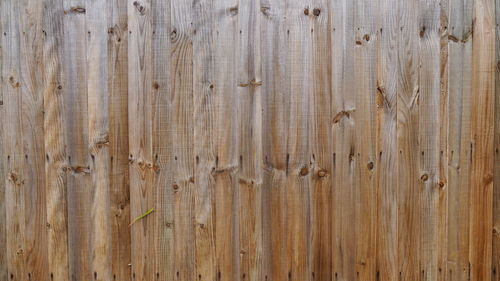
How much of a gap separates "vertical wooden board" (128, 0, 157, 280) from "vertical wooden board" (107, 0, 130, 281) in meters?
0.02

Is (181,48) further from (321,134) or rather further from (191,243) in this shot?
(191,243)

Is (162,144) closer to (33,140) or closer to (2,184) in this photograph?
(33,140)

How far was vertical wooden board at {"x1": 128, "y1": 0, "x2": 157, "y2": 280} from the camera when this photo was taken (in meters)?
1.53

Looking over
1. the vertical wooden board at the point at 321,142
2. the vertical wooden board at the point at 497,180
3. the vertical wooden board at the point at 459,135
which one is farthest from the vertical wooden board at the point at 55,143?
the vertical wooden board at the point at 497,180

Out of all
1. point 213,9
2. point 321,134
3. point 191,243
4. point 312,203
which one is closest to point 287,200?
point 312,203

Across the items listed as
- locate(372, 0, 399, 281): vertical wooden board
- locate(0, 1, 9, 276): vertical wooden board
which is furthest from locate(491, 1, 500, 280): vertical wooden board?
locate(0, 1, 9, 276): vertical wooden board

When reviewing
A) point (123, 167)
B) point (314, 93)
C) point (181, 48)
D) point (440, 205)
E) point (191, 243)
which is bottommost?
point (191, 243)

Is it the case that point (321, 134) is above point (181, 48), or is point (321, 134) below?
below

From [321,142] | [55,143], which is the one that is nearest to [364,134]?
[321,142]

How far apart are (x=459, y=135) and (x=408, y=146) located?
22 centimetres

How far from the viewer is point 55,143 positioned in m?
1.54

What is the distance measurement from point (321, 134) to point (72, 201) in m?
1.02

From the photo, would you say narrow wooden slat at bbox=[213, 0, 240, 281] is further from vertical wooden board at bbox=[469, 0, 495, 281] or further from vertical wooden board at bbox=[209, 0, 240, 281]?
vertical wooden board at bbox=[469, 0, 495, 281]

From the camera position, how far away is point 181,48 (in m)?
1.53
